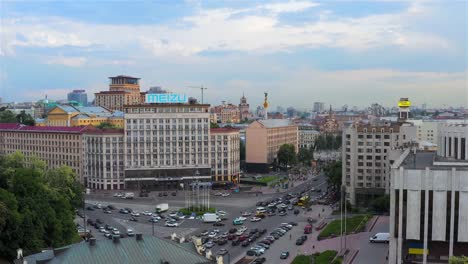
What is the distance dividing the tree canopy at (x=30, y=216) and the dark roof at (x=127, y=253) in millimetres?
14101

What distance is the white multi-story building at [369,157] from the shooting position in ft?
268

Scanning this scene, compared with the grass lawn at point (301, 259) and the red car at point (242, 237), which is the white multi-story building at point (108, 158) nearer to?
the red car at point (242, 237)

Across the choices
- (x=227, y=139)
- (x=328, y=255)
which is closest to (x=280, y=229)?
(x=328, y=255)

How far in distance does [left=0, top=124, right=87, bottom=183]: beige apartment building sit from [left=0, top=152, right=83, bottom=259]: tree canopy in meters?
42.8

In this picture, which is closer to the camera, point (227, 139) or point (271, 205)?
point (271, 205)

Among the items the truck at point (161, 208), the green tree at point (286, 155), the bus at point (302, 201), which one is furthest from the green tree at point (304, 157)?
the truck at point (161, 208)

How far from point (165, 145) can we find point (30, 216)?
54999 millimetres

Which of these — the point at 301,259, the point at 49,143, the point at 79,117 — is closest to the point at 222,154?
the point at 49,143

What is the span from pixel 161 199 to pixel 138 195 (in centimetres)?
616

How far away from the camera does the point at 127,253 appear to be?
111 feet

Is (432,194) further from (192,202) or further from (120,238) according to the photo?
(192,202)

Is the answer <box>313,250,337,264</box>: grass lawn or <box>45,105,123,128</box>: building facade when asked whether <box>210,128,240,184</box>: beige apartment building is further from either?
<box>45,105,123,128</box>: building facade

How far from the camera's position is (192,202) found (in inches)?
3297

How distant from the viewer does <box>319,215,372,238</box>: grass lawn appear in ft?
207
